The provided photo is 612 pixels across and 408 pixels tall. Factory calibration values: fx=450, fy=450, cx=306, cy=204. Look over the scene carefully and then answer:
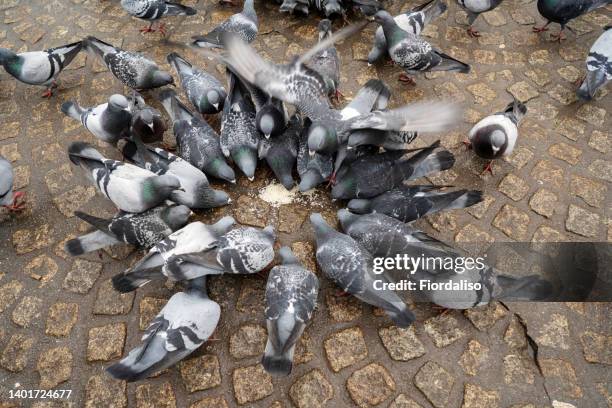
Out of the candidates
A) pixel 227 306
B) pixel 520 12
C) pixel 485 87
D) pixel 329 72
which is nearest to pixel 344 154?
pixel 329 72

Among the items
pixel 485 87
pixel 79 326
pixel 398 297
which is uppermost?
pixel 485 87

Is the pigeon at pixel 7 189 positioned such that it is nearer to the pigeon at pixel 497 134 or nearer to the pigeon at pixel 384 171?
the pigeon at pixel 384 171

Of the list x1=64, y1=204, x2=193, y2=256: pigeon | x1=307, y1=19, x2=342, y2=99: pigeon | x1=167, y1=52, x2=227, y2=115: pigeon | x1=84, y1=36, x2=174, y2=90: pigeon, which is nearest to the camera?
x1=64, y1=204, x2=193, y2=256: pigeon

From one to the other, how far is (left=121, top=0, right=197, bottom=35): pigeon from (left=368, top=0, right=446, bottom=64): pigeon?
2370mm

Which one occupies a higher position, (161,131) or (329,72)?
(329,72)

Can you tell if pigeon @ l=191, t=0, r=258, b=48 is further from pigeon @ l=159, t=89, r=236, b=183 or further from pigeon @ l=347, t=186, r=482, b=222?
pigeon @ l=347, t=186, r=482, b=222

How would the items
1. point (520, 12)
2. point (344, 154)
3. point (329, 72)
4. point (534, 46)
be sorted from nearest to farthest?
1. point (344, 154)
2. point (329, 72)
3. point (534, 46)
4. point (520, 12)

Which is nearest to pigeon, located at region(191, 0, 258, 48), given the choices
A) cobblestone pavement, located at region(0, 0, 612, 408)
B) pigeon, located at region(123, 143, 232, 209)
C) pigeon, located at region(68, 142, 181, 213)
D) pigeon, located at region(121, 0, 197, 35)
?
cobblestone pavement, located at region(0, 0, 612, 408)

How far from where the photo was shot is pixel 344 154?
13.9ft

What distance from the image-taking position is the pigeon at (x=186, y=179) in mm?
4094

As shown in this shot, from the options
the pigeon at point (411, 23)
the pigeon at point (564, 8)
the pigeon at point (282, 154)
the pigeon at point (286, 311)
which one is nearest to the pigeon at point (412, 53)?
the pigeon at point (411, 23)

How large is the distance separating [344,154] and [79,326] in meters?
2.71

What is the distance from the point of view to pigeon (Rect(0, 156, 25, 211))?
4066 millimetres

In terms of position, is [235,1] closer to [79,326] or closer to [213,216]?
[213,216]
